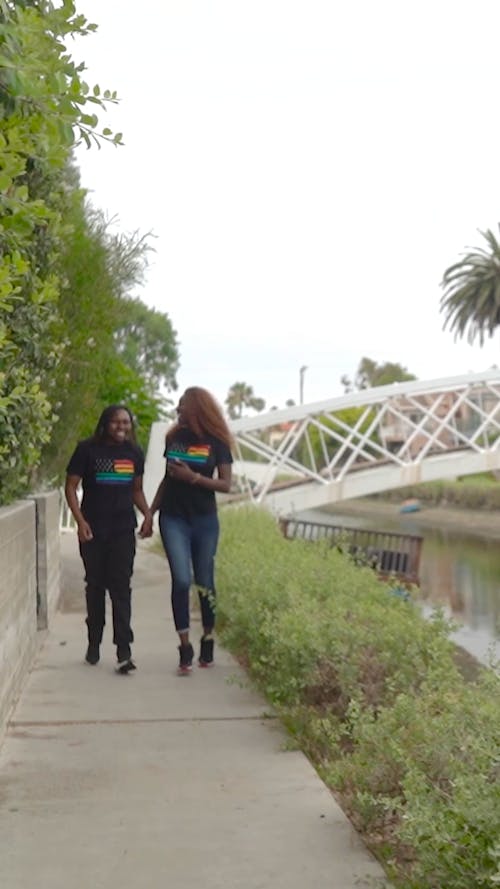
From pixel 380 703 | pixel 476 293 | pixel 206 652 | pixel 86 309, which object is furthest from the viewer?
pixel 476 293

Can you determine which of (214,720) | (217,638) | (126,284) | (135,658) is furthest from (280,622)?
(126,284)

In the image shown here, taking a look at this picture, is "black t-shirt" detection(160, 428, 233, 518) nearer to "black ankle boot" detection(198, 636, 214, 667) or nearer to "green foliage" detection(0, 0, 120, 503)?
"black ankle boot" detection(198, 636, 214, 667)

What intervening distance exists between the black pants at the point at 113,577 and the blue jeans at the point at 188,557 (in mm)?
280

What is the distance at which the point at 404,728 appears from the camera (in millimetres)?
4633

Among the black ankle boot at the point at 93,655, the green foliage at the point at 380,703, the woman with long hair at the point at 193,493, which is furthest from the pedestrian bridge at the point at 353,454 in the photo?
the woman with long hair at the point at 193,493

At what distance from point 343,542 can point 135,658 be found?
3.16 metres

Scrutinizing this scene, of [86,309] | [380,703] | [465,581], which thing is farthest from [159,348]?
[380,703]

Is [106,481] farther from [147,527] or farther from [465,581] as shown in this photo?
[465,581]

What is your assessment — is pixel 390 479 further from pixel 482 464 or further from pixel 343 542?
pixel 343 542

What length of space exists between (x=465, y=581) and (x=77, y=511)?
971 inches

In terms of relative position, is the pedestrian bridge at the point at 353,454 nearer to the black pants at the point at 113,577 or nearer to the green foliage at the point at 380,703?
the green foliage at the point at 380,703

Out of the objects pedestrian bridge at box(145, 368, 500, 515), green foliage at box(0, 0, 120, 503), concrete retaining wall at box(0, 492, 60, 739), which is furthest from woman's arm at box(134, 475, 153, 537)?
pedestrian bridge at box(145, 368, 500, 515)

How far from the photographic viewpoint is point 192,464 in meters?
7.95

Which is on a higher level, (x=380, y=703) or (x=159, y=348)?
(x=159, y=348)
